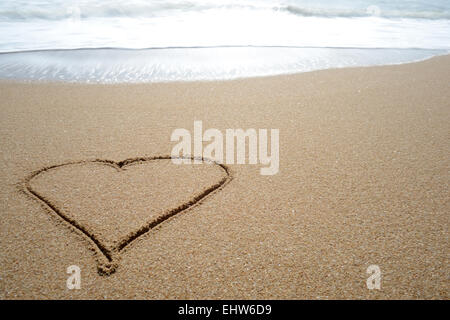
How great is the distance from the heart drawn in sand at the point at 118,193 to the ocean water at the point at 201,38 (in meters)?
1.78

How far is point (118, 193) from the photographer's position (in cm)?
186

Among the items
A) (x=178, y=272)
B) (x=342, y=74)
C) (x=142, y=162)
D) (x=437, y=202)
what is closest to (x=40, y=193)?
(x=142, y=162)

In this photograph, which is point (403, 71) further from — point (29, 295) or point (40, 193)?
point (29, 295)

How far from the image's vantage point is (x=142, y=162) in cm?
212

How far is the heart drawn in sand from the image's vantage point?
1595 mm

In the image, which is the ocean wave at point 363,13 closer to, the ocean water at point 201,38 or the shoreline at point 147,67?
the ocean water at point 201,38

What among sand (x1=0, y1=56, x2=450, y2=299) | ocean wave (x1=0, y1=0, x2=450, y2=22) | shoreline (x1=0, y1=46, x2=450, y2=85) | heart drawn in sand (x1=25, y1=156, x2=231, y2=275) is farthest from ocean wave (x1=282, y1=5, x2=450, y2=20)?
heart drawn in sand (x1=25, y1=156, x2=231, y2=275)

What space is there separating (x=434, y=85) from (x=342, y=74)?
2.85 ft

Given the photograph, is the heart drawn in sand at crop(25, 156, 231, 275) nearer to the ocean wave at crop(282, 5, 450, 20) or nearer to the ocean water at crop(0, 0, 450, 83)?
the ocean water at crop(0, 0, 450, 83)

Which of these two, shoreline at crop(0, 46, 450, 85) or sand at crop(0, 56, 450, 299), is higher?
shoreline at crop(0, 46, 450, 85)

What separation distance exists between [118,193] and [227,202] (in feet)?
1.90

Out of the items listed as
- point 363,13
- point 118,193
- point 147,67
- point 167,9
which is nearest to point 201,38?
point 147,67

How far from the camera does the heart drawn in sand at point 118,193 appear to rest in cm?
159
